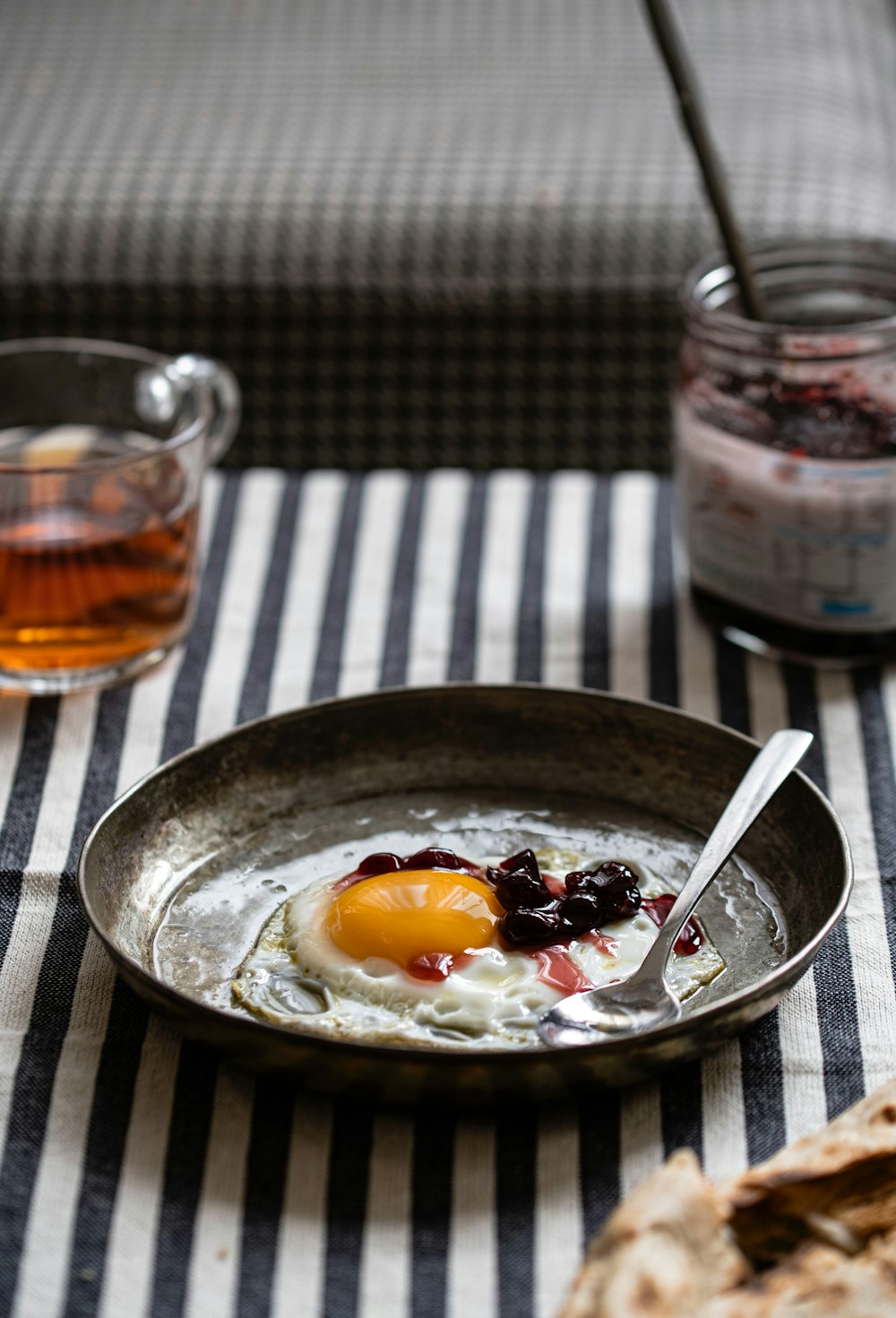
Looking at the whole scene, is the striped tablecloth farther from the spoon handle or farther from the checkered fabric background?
the checkered fabric background

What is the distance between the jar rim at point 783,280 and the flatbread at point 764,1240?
665 mm

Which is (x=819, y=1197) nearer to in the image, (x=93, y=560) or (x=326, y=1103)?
(x=326, y=1103)

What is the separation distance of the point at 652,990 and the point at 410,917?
151mm

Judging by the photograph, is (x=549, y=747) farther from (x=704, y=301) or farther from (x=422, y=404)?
(x=422, y=404)

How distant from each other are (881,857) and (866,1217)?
0.40 m

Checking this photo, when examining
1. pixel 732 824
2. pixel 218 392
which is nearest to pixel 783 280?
pixel 218 392

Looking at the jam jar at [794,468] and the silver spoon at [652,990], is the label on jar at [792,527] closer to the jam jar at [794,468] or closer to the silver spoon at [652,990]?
the jam jar at [794,468]

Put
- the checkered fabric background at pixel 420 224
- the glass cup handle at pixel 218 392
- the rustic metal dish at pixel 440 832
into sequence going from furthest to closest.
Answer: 1. the checkered fabric background at pixel 420 224
2. the glass cup handle at pixel 218 392
3. the rustic metal dish at pixel 440 832

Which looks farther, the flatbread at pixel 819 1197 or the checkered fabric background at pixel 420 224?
the checkered fabric background at pixel 420 224

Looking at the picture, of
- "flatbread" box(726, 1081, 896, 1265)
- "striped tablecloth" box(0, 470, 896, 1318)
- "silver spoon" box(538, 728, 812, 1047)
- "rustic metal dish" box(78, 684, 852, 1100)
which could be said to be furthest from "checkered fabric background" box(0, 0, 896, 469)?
"flatbread" box(726, 1081, 896, 1265)

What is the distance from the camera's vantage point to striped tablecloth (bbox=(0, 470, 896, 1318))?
792 mm

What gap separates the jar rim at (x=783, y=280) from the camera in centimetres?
126

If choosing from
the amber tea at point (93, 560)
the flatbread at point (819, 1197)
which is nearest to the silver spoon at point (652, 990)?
the flatbread at point (819, 1197)

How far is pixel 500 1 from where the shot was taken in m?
2.69
